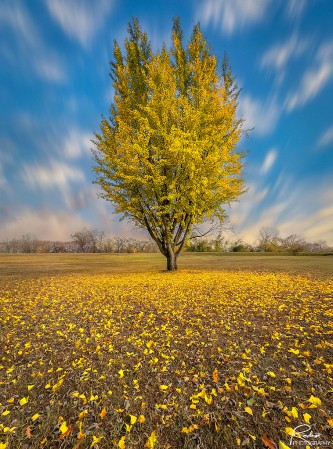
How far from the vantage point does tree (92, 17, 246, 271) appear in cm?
1264

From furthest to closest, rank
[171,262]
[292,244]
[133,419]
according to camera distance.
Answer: [292,244]
[171,262]
[133,419]

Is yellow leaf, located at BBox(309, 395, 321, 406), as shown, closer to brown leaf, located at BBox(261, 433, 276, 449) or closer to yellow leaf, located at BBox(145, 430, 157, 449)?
brown leaf, located at BBox(261, 433, 276, 449)

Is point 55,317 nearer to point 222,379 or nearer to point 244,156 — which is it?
point 222,379

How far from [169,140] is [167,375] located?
1179cm

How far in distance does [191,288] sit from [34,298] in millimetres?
7023

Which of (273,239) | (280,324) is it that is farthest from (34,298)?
(273,239)

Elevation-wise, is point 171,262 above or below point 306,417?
above

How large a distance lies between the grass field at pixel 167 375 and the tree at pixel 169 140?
790 cm

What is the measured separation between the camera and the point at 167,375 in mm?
3645

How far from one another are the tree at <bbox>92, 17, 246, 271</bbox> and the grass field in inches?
311

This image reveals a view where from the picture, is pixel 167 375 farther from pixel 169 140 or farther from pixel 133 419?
pixel 169 140

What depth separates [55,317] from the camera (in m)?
6.50
